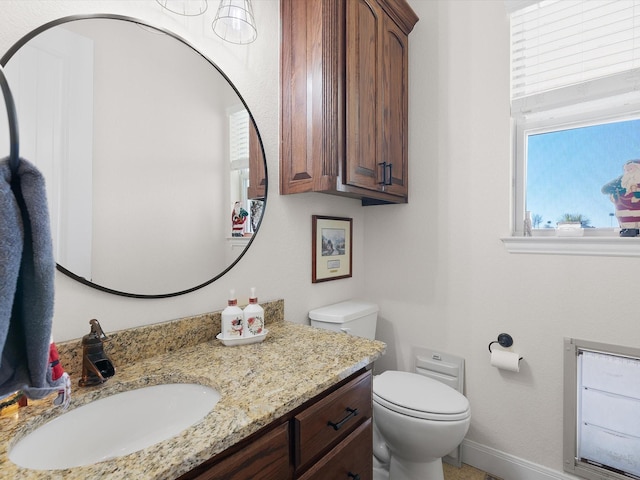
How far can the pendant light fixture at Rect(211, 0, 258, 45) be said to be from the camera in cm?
129

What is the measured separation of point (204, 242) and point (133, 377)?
0.53 metres

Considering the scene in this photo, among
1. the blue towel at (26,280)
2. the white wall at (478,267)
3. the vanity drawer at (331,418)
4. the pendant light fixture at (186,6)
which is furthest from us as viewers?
the white wall at (478,267)

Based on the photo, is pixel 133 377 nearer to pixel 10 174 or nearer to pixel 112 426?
pixel 112 426

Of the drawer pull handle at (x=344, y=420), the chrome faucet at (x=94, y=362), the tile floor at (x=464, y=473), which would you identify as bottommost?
the tile floor at (x=464, y=473)

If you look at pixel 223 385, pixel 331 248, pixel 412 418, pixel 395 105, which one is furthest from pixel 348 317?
pixel 395 105

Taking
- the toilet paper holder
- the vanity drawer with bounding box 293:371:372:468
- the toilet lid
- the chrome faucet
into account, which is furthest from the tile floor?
the chrome faucet

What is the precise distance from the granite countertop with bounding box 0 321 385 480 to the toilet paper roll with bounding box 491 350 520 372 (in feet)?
2.86

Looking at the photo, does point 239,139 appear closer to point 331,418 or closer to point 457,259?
→ point 331,418

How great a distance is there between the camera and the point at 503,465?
1.72m

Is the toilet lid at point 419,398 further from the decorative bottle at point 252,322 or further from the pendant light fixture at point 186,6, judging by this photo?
the pendant light fixture at point 186,6

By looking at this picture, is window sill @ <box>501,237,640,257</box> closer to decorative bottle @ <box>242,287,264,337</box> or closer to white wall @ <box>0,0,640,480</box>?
white wall @ <box>0,0,640,480</box>

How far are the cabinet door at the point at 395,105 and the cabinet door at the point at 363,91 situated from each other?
0.22ft

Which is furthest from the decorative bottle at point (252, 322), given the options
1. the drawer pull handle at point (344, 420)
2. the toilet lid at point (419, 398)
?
the toilet lid at point (419, 398)

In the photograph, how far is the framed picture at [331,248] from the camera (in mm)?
1813
